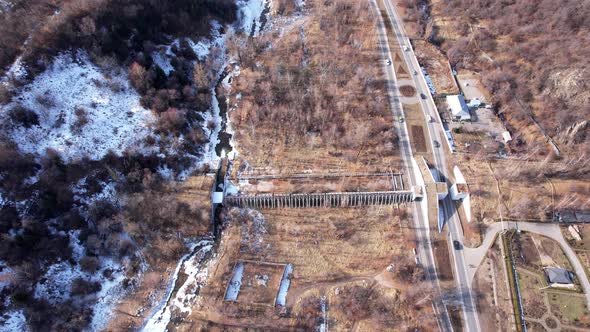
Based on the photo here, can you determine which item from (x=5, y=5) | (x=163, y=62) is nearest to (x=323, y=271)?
(x=163, y=62)

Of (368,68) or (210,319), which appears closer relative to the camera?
(210,319)

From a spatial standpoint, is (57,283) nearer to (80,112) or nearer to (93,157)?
(93,157)

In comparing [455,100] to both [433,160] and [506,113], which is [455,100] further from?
[433,160]

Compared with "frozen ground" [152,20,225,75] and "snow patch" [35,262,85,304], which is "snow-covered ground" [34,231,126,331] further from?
"frozen ground" [152,20,225,75]

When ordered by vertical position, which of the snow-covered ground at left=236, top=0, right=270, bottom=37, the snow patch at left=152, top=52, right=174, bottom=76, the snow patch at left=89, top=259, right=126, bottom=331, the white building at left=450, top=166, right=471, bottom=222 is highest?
the snow-covered ground at left=236, top=0, right=270, bottom=37

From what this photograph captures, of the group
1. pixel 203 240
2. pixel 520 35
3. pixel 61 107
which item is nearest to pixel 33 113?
pixel 61 107

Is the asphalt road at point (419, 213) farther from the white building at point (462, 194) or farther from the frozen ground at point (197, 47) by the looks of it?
the frozen ground at point (197, 47)

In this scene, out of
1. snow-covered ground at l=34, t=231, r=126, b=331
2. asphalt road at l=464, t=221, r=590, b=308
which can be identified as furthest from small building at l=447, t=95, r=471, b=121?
snow-covered ground at l=34, t=231, r=126, b=331
